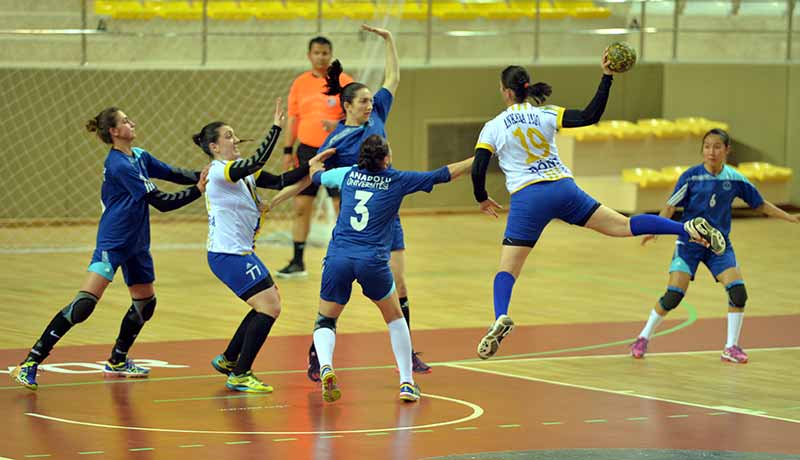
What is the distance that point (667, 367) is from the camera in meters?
9.89

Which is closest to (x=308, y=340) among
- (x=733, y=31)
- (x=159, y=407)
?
(x=159, y=407)

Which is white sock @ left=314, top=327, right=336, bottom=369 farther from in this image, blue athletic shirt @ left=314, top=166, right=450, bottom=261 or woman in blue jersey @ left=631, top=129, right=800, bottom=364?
woman in blue jersey @ left=631, top=129, right=800, bottom=364

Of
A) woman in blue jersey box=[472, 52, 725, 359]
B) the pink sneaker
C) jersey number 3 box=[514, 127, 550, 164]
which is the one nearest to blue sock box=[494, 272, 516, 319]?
woman in blue jersey box=[472, 52, 725, 359]

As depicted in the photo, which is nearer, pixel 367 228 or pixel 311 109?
→ pixel 367 228

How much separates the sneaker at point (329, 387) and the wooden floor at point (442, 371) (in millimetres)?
133

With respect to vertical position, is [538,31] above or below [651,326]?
above

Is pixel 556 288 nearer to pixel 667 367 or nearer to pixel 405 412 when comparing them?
pixel 667 367

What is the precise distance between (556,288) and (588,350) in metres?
3.30

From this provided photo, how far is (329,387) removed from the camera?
8.12 meters

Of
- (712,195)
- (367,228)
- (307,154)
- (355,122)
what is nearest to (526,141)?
(355,122)

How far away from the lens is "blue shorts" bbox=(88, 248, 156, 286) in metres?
8.77

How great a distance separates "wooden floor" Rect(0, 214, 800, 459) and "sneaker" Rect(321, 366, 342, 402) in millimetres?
133

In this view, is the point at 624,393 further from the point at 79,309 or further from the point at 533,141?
the point at 79,309

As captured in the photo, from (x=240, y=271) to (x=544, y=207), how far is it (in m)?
2.05
